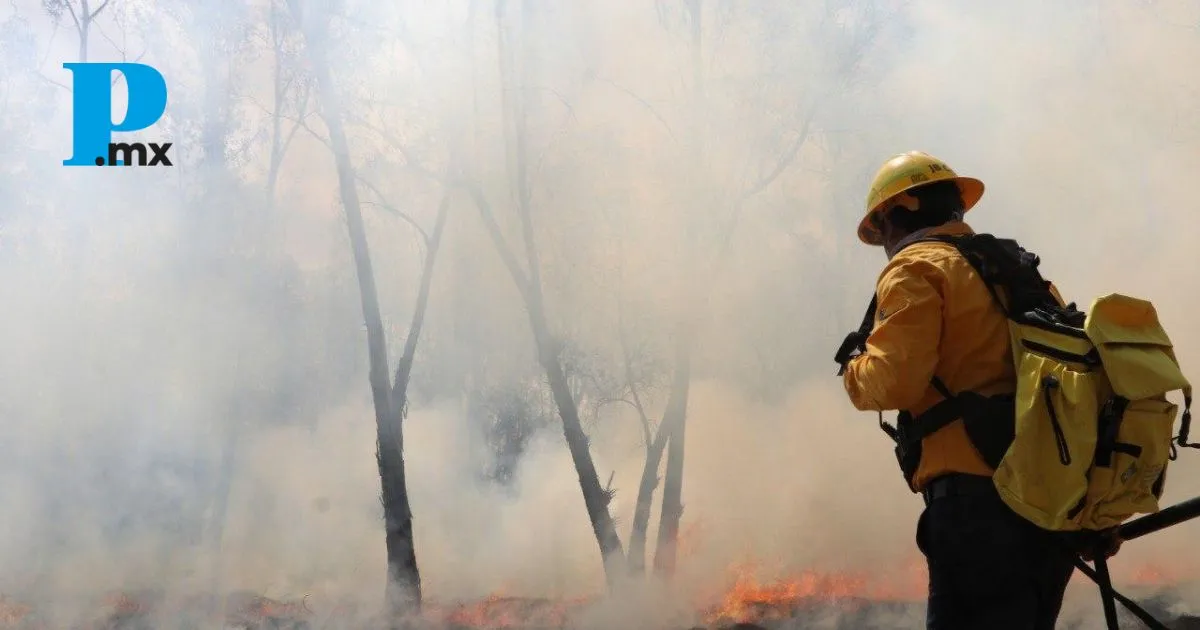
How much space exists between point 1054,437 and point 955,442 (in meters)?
0.22

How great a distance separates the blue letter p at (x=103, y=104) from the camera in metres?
11.0

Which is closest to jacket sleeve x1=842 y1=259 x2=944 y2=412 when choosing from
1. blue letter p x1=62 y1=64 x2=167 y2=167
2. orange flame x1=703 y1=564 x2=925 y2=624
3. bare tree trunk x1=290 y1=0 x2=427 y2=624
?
orange flame x1=703 y1=564 x2=925 y2=624

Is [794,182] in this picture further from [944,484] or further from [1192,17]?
[944,484]

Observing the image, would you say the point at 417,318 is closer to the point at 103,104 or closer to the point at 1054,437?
the point at 103,104

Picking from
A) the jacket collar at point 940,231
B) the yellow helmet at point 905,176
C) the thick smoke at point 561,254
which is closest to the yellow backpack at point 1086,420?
the jacket collar at point 940,231

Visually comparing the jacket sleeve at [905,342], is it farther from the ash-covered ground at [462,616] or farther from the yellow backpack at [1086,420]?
the ash-covered ground at [462,616]

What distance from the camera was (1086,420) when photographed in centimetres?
205

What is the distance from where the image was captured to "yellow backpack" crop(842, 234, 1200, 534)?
6.72 feet

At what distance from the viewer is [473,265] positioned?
427 inches

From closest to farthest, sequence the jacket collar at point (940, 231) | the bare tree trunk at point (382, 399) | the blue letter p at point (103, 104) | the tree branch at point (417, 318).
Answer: the jacket collar at point (940, 231) < the bare tree trunk at point (382, 399) < the tree branch at point (417, 318) < the blue letter p at point (103, 104)

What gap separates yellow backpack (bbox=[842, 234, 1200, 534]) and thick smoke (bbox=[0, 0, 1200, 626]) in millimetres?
5561

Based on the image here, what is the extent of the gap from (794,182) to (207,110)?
716cm

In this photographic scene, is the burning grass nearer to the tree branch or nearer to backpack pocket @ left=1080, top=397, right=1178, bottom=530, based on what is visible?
the tree branch

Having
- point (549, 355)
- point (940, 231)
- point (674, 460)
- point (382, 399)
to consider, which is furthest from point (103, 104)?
point (940, 231)
